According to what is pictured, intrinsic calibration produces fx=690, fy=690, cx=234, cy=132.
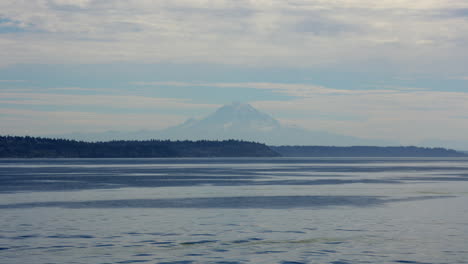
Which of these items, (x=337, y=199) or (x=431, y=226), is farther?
(x=337, y=199)

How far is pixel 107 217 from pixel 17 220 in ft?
16.1

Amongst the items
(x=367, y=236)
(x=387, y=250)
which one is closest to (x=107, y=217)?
(x=367, y=236)

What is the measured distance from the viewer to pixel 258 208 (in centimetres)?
4553

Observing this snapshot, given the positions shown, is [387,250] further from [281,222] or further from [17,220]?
[17,220]

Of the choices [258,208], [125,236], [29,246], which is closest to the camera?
[29,246]

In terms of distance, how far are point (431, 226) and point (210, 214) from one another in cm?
1291

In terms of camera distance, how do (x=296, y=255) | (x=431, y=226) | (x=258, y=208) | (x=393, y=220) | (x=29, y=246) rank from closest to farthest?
(x=296, y=255) → (x=29, y=246) → (x=431, y=226) → (x=393, y=220) → (x=258, y=208)

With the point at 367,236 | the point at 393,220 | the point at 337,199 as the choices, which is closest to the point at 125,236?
the point at 367,236

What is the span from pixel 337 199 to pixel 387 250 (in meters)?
26.2

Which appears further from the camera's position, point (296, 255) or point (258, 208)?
point (258, 208)

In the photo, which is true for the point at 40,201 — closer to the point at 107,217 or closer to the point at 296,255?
the point at 107,217

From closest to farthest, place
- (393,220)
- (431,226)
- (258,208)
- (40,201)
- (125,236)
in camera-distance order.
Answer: (125,236), (431,226), (393,220), (258,208), (40,201)

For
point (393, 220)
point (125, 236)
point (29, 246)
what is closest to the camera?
point (29, 246)

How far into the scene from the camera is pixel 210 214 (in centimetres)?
4109
